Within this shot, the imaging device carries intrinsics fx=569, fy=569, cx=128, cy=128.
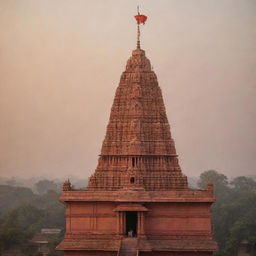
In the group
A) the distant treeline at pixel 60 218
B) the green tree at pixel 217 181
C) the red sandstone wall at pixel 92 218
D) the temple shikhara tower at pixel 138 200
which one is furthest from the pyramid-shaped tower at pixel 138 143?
the green tree at pixel 217 181

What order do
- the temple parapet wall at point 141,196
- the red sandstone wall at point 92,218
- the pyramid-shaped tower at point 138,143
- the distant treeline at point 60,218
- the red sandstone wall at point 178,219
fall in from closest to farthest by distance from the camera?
the temple parapet wall at point 141,196 < the red sandstone wall at point 178,219 < the red sandstone wall at point 92,218 < the pyramid-shaped tower at point 138,143 < the distant treeline at point 60,218

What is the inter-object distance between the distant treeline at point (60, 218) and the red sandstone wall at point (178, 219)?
2026 cm

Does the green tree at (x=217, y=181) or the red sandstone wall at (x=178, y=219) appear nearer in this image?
the red sandstone wall at (x=178, y=219)

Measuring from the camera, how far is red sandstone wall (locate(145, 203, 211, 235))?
2145 cm

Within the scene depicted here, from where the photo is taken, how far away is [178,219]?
2153 centimetres

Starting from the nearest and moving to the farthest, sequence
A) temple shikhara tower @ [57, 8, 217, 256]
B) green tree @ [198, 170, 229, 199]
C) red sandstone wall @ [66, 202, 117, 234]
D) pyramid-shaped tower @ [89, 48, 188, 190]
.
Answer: temple shikhara tower @ [57, 8, 217, 256] → red sandstone wall @ [66, 202, 117, 234] → pyramid-shaped tower @ [89, 48, 188, 190] → green tree @ [198, 170, 229, 199]

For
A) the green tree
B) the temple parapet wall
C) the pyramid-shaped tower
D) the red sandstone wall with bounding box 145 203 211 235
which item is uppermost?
the green tree

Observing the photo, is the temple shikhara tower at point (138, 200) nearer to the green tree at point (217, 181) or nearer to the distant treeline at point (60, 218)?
the distant treeline at point (60, 218)

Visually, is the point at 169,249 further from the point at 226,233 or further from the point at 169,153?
the point at 226,233

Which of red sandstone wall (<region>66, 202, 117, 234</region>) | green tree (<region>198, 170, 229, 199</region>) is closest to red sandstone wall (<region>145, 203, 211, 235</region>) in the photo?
red sandstone wall (<region>66, 202, 117, 234</region>)

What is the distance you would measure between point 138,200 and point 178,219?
1788mm

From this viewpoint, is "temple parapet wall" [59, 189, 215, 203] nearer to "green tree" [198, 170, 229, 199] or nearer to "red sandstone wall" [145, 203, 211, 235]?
"red sandstone wall" [145, 203, 211, 235]

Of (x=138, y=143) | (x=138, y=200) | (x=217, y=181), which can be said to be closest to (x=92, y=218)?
(x=138, y=200)

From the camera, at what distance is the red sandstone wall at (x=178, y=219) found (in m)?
21.5
